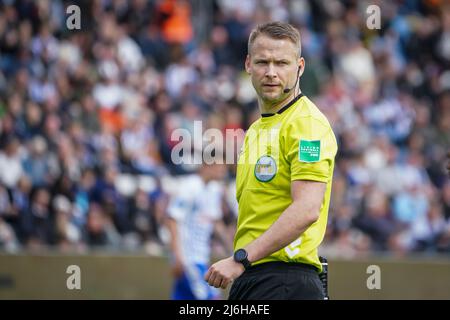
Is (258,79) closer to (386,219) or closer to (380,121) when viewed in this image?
(386,219)

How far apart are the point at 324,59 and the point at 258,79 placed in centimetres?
1245

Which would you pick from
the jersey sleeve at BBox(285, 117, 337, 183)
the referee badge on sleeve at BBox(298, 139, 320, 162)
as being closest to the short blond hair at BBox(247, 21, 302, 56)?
the jersey sleeve at BBox(285, 117, 337, 183)

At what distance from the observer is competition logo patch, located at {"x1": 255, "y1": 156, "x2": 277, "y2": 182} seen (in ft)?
17.6

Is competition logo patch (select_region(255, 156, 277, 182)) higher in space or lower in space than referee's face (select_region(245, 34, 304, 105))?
lower

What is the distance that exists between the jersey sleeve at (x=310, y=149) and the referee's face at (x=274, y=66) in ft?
0.83

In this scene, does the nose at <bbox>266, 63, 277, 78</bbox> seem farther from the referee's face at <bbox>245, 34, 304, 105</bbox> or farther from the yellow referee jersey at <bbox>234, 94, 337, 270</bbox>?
the yellow referee jersey at <bbox>234, 94, 337, 270</bbox>

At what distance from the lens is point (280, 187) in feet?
17.5

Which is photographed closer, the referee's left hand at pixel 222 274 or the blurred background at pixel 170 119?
the referee's left hand at pixel 222 274

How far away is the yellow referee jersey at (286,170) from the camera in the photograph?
17.1 ft

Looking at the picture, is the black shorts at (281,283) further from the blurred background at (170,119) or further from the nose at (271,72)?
the blurred background at (170,119)

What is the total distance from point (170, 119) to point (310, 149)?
10622mm

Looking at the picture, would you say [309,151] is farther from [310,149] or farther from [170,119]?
[170,119]

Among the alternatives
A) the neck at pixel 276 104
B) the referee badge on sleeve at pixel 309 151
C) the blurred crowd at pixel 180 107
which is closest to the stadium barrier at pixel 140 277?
the blurred crowd at pixel 180 107
